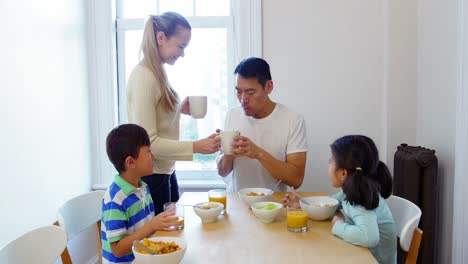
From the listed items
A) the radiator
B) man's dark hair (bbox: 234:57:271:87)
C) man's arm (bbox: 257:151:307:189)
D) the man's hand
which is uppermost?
man's dark hair (bbox: 234:57:271:87)

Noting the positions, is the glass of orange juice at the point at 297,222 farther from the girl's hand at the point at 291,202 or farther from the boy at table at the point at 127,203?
the boy at table at the point at 127,203

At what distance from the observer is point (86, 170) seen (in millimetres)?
2646

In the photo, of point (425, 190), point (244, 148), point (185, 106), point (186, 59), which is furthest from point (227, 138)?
point (186, 59)

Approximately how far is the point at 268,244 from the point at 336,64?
166 cm

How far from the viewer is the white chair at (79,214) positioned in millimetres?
1531

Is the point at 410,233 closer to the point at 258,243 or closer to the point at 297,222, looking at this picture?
the point at 297,222

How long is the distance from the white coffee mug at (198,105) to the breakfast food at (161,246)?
844 millimetres

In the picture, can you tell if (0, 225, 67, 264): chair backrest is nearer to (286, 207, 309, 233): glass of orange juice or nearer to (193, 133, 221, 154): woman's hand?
(193, 133, 221, 154): woman's hand

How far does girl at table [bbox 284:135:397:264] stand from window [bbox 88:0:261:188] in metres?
1.33

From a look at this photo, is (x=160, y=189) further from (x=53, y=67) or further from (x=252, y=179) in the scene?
(x=53, y=67)

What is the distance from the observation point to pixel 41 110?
2.05 meters

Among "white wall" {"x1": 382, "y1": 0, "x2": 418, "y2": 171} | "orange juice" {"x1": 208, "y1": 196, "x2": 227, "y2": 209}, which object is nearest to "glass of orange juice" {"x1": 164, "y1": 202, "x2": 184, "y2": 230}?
"orange juice" {"x1": 208, "y1": 196, "x2": 227, "y2": 209}

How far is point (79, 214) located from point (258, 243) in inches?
32.9

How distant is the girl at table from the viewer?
1256 millimetres
